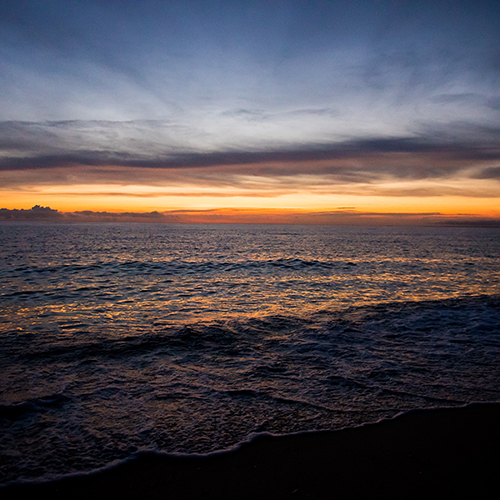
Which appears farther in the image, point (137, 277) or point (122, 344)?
point (137, 277)

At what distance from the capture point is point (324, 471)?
14.1ft

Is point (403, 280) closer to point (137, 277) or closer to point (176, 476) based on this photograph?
point (137, 277)

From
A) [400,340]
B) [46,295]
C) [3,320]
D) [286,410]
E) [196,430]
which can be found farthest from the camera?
[46,295]

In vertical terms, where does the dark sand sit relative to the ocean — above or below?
above

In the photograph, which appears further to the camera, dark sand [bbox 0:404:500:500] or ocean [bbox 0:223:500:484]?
ocean [bbox 0:223:500:484]

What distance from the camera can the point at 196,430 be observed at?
206 inches

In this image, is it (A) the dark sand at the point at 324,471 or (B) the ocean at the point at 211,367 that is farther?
(B) the ocean at the point at 211,367

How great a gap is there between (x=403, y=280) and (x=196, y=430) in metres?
22.4

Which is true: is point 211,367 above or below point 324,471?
below

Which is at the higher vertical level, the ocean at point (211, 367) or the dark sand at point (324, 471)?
the dark sand at point (324, 471)

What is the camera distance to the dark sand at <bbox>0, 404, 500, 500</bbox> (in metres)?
3.89

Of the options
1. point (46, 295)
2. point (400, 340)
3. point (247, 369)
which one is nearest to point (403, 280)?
point (400, 340)

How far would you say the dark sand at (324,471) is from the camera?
3889 mm

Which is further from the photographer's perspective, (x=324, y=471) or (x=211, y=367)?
(x=211, y=367)
